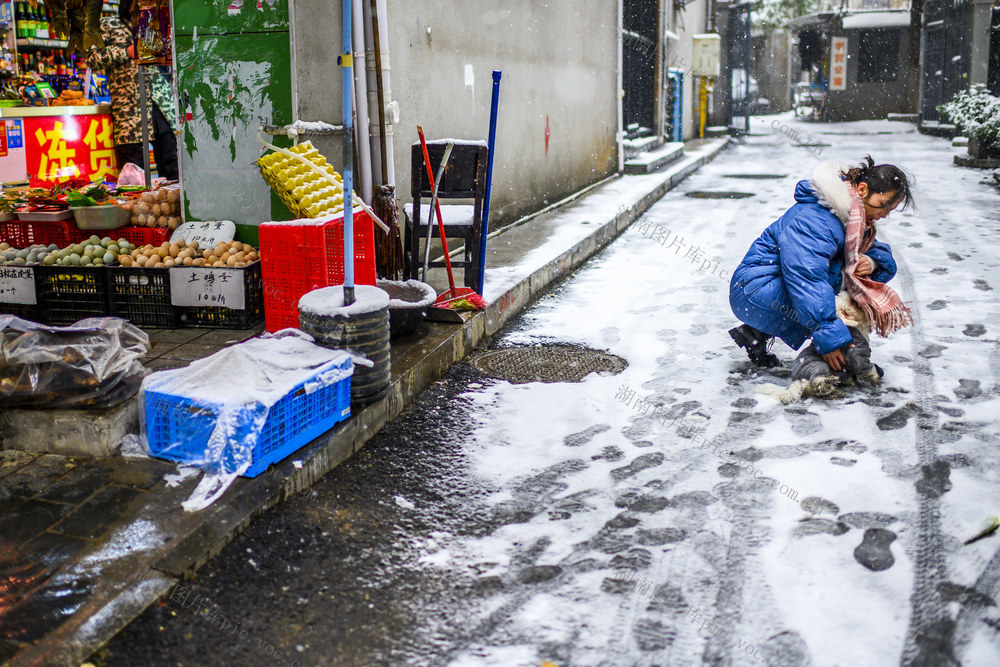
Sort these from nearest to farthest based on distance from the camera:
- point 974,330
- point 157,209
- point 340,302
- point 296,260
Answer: point 340,302 → point 296,260 → point 974,330 → point 157,209

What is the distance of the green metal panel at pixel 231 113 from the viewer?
20.0ft

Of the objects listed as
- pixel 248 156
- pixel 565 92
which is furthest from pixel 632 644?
pixel 565 92

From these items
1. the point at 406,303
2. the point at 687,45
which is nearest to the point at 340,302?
the point at 406,303

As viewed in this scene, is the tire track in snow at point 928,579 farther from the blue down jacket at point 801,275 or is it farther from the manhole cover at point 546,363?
the manhole cover at point 546,363

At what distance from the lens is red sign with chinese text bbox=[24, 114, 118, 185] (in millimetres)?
10094

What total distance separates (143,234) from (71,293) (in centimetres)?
89

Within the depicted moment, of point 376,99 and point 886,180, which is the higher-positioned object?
point 376,99

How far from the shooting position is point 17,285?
18.9ft

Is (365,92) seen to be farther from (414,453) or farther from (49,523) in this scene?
(49,523)

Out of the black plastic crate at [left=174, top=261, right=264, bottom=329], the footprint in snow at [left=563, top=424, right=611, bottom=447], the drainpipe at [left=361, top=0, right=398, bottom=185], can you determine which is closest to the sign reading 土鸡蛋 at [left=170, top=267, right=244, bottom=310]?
the black plastic crate at [left=174, top=261, right=264, bottom=329]

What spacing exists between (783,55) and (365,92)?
49967 millimetres

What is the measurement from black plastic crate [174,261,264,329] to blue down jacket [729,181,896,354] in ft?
9.94

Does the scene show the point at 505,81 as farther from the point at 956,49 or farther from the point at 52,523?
the point at 956,49

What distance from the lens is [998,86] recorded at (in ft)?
75.9
